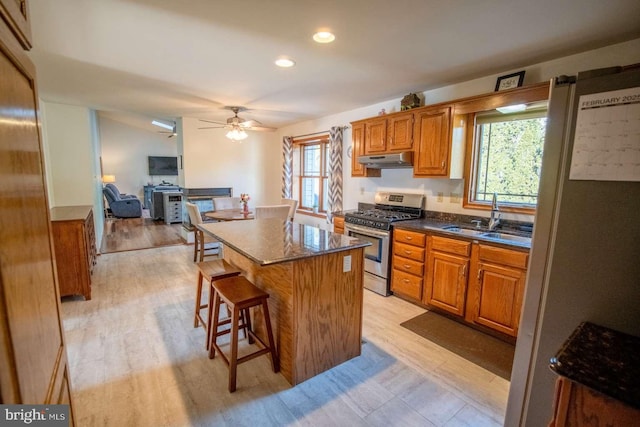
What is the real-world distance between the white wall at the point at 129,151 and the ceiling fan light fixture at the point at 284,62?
26.6 feet

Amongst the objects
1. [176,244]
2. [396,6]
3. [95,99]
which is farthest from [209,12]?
[176,244]

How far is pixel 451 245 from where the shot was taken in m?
2.83

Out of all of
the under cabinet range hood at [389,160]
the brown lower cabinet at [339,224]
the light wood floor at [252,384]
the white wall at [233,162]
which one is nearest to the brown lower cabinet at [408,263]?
the light wood floor at [252,384]

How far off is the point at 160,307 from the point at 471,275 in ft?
10.4

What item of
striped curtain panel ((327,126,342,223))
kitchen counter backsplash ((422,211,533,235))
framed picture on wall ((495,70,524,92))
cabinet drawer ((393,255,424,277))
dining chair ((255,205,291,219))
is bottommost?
cabinet drawer ((393,255,424,277))

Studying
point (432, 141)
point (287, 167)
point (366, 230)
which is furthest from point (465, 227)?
Result: point (287, 167)

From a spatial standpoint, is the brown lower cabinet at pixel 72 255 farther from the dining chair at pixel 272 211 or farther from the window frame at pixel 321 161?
the window frame at pixel 321 161

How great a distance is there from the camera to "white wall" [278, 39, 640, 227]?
2.25 m

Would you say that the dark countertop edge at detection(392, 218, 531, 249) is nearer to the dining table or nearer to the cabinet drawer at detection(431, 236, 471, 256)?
the cabinet drawer at detection(431, 236, 471, 256)

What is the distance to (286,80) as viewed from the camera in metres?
3.14

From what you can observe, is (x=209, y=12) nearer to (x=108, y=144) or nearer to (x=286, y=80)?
(x=286, y=80)

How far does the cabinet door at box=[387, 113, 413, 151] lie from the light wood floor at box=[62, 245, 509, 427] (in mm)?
1957

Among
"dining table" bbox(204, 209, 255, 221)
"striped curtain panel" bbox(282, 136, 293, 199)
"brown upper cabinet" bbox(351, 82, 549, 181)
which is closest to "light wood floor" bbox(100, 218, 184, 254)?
"dining table" bbox(204, 209, 255, 221)

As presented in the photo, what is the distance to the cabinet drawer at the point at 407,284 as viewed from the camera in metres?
3.16
